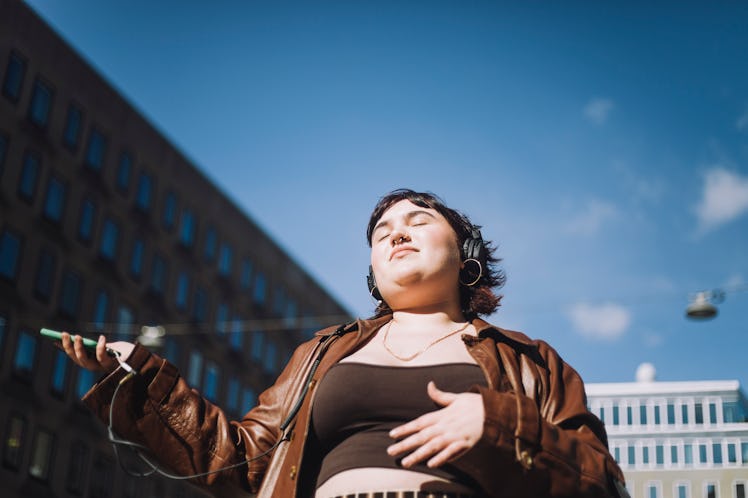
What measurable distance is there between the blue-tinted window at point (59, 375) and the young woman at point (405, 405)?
1128 inches

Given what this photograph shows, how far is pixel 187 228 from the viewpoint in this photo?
1603 inches

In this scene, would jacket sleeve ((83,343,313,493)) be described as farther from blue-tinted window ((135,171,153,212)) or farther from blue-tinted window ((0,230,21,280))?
blue-tinted window ((135,171,153,212))

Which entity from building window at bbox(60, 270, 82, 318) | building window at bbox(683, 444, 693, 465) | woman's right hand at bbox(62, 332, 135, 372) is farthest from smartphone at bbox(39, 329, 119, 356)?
building window at bbox(60, 270, 82, 318)

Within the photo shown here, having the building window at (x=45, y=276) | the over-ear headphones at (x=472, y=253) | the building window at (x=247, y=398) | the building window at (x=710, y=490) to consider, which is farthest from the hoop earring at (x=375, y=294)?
the building window at (x=247, y=398)

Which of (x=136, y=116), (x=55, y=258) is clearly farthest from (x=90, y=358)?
(x=136, y=116)

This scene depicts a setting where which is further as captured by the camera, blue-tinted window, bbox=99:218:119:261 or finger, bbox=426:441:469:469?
blue-tinted window, bbox=99:218:119:261

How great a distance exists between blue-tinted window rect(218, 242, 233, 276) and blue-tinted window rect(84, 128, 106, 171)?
889 centimetres

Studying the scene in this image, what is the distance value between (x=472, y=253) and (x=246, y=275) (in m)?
40.9

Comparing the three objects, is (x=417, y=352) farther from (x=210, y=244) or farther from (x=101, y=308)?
(x=210, y=244)

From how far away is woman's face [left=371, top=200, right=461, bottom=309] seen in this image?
439 cm

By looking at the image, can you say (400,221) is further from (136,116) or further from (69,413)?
(136,116)

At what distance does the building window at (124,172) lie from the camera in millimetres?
36250

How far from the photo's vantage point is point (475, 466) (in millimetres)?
3480

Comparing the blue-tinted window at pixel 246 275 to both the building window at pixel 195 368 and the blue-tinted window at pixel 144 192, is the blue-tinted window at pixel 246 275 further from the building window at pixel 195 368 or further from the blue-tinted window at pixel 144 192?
the blue-tinted window at pixel 144 192
